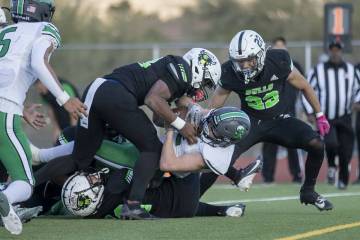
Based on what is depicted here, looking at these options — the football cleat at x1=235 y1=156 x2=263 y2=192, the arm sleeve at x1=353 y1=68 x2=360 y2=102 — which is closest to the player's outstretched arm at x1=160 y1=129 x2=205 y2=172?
the football cleat at x1=235 y1=156 x2=263 y2=192

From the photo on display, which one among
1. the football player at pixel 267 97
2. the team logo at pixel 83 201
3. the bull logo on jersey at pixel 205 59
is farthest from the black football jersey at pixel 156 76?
the football player at pixel 267 97

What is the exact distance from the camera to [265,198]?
11.4 meters

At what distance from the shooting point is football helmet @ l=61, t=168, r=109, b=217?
852 cm

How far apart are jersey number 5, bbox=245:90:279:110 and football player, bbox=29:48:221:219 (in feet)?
3.64

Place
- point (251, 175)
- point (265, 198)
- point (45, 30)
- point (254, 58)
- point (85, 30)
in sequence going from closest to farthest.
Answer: point (45, 30)
point (251, 175)
point (254, 58)
point (265, 198)
point (85, 30)

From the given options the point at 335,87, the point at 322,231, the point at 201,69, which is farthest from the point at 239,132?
the point at 335,87

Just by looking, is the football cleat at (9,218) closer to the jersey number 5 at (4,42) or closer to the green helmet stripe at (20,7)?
the jersey number 5 at (4,42)

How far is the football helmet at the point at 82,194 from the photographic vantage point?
8523 millimetres

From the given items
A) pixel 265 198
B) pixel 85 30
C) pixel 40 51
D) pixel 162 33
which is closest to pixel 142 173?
pixel 40 51

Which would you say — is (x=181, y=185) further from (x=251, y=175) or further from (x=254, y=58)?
(x=254, y=58)

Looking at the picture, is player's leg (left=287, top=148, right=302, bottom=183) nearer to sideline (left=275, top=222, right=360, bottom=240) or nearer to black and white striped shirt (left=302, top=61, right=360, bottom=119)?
black and white striped shirt (left=302, top=61, right=360, bottom=119)

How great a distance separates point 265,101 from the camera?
32.3 feet

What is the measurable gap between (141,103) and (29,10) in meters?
1.17

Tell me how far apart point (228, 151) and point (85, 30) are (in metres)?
25.7
